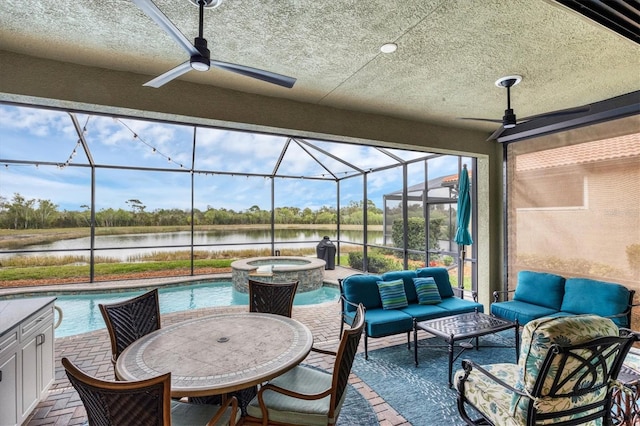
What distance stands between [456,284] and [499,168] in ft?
7.42

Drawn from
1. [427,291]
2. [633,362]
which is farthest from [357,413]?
[633,362]

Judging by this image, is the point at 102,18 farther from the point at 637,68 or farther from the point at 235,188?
the point at 235,188

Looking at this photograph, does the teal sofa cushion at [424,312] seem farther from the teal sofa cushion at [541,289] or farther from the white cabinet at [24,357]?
the white cabinet at [24,357]

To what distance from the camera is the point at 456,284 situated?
5.91 meters

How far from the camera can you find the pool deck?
262cm

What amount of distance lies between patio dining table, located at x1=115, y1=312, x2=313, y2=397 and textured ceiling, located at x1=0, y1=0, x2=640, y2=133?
7.89 ft

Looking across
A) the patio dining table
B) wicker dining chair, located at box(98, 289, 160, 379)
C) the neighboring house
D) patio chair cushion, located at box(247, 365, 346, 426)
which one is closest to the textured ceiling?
the neighboring house

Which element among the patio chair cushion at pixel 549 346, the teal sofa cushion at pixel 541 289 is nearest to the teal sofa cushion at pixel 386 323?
the patio chair cushion at pixel 549 346

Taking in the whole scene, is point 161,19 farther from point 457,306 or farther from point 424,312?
point 457,306

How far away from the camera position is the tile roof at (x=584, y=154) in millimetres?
3812

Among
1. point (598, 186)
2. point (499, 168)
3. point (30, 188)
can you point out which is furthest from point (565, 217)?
point (30, 188)

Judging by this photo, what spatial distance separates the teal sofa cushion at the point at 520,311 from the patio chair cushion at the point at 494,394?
78.5 inches

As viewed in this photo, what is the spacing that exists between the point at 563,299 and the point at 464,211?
1.85 m

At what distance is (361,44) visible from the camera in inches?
104
